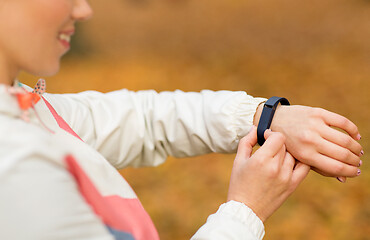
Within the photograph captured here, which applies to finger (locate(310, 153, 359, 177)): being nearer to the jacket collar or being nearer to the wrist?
the wrist

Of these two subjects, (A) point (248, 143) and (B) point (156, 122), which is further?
(B) point (156, 122)

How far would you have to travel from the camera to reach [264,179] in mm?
728

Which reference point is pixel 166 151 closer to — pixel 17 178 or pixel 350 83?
pixel 17 178

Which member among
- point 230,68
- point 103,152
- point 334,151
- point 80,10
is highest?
point 80,10

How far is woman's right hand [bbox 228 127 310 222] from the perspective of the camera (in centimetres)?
73

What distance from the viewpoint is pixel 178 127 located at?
0.93 meters

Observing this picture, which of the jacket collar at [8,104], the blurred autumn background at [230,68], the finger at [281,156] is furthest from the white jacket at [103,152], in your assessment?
the blurred autumn background at [230,68]

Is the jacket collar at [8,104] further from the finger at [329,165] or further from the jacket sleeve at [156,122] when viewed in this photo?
the finger at [329,165]

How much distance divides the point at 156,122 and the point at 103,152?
138mm

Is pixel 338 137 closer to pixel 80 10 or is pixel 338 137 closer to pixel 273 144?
pixel 273 144

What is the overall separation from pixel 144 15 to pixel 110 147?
430 cm

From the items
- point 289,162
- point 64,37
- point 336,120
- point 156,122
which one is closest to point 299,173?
point 289,162

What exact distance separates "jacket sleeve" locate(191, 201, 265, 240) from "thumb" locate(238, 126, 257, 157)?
12cm

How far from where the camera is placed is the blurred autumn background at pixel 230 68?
213cm
